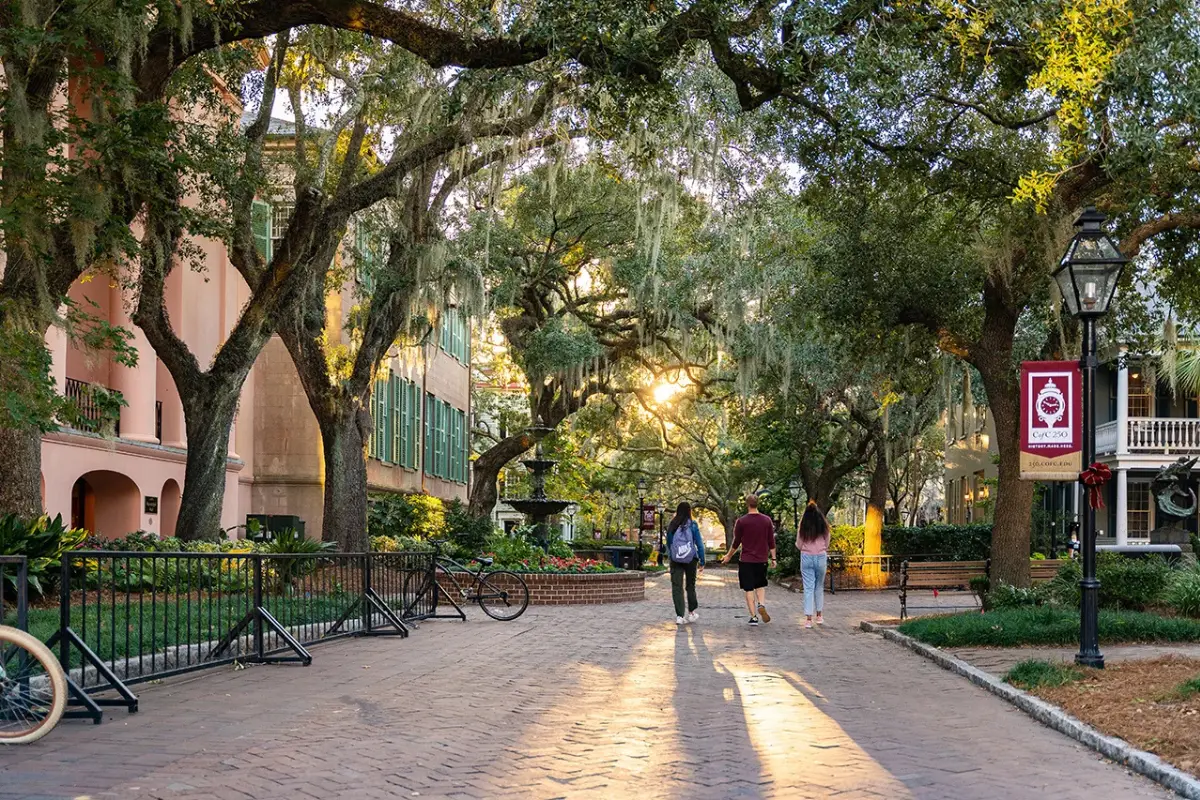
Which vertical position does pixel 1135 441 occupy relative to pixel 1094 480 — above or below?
above

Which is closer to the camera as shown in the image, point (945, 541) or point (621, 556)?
point (945, 541)

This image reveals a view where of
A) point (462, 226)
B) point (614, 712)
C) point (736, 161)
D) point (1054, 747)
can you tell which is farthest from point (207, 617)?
point (462, 226)

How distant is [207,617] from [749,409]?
24.8 metres

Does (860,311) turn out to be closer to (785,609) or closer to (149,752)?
(785,609)

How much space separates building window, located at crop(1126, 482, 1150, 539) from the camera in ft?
113

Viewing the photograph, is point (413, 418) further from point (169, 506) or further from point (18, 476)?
point (18, 476)

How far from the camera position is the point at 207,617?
11195 millimetres

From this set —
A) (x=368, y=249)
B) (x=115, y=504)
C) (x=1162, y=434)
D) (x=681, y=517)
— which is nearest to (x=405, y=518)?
(x=115, y=504)

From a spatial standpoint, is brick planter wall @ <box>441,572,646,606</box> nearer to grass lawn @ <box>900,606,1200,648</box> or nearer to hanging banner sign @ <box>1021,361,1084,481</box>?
grass lawn @ <box>900,606,1200,648</box>

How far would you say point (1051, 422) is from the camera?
1224 centimetres

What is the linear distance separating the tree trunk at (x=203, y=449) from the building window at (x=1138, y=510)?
2486cm

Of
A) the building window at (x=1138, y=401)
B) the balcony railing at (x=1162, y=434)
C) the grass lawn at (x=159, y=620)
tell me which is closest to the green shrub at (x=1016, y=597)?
the grass lawn at (x=159, y=620)

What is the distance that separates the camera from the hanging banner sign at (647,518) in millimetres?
45781

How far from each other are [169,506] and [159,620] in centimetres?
1819
